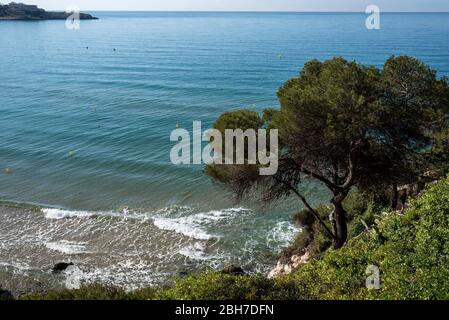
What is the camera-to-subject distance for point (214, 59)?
83625mm

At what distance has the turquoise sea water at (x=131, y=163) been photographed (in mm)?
26078

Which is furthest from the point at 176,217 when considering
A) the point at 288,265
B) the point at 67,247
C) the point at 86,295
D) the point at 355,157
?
the point at 86,295

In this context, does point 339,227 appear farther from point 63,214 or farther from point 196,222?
point 63,214

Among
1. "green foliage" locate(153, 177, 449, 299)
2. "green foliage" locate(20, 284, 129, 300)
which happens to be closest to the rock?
"green foliage" locate(153, 177, 449, 299)

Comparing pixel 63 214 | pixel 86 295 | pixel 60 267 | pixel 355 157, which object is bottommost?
pixel 60 267

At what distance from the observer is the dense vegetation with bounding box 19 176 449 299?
1105 centimetres

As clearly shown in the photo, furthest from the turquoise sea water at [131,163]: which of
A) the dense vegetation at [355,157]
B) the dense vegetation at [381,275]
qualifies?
the dense vegetation at [381,275]

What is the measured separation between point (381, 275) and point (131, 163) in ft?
97.1

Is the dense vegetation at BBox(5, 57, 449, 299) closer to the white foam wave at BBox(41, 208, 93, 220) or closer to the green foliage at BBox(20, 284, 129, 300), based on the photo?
the green foliage at BBox(20, 284, 129, 300)

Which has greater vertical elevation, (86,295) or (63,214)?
(86,295)

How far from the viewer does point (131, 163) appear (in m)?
38.7

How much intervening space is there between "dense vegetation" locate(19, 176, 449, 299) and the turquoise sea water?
10.1m
